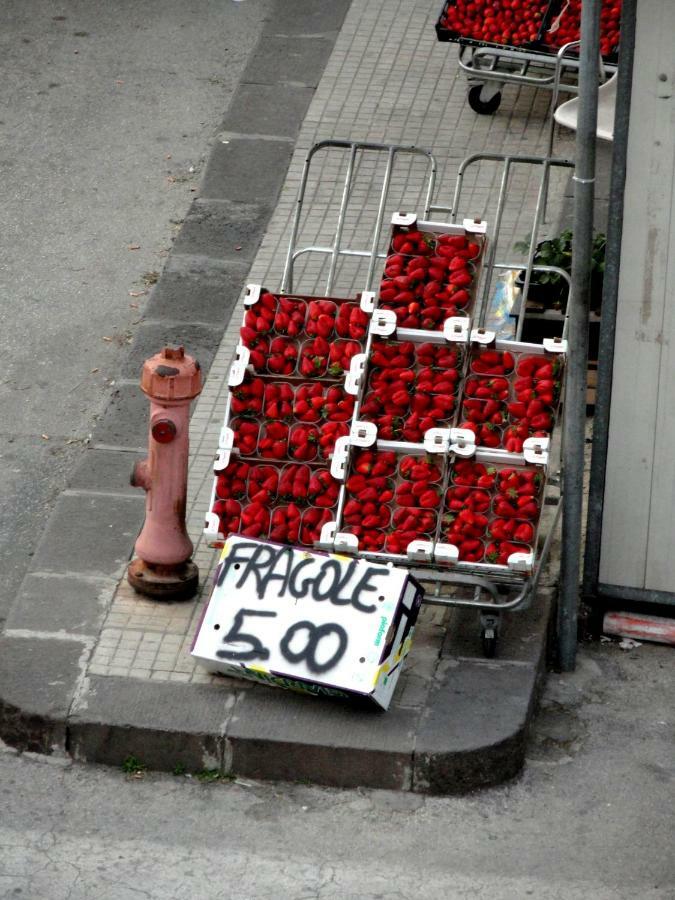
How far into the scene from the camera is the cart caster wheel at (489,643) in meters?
6.16

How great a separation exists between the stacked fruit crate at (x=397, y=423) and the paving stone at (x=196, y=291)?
221 cm

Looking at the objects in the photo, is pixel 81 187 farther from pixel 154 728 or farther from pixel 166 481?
pixel 154 728

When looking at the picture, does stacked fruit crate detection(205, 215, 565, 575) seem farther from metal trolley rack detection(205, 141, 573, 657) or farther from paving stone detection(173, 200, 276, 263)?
paving stone detection(173, 200, 276, 263)

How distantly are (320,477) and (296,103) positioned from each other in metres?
5.45

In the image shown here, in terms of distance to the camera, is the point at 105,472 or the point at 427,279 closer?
the point at 427,279

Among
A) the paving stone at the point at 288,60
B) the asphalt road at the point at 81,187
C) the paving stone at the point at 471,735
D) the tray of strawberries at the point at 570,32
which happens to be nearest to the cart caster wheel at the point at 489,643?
the paving stone at the point at 471,735

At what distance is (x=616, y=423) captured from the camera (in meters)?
6.34

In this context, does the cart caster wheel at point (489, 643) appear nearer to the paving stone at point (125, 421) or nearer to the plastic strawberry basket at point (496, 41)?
the paving stone at point (125, 421)

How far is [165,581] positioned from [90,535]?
Result: 70 centimetres

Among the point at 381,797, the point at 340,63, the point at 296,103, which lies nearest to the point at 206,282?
the point at 296,103

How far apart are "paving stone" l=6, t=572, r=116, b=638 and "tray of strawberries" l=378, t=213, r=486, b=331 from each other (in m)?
1.73

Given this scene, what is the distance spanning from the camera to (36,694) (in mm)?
5965

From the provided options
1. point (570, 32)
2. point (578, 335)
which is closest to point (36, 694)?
point (578, 335)

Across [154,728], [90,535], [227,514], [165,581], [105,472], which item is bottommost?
[154,728]
